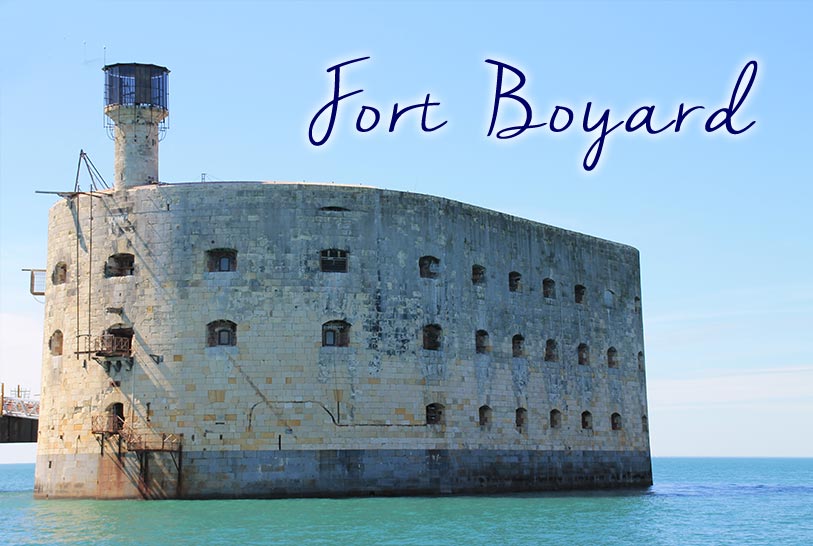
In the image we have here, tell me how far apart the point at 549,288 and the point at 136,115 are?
12.6 m

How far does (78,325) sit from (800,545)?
677 inches

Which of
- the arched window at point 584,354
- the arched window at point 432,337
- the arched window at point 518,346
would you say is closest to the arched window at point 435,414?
the arched window at point 432,337

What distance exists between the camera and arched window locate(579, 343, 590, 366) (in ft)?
123

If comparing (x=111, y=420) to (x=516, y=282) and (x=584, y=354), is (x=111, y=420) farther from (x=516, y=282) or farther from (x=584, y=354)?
(x=584, y=354)

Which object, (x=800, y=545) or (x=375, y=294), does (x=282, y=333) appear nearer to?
(x=375, y=294)

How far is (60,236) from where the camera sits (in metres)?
31.5

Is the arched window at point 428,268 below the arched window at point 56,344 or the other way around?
the other way around

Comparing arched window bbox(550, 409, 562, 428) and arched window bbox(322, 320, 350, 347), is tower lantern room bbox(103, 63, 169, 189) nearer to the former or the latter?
arched window bbox(322, 320, 350, 347)

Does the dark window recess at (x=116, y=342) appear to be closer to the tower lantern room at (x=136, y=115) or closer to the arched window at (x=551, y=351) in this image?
the tower lantern room at (x=136, y=115)

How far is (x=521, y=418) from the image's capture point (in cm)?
3431

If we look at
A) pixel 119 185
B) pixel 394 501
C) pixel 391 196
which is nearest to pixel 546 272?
pixel 391 196

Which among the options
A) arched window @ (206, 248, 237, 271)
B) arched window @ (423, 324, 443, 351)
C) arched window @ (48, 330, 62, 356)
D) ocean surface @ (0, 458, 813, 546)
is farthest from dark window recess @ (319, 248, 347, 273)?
arched window @ (48, 330, 62, 356)

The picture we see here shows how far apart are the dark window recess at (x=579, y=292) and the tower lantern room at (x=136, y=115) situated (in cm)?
1297

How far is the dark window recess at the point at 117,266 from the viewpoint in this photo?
99.4 feet
